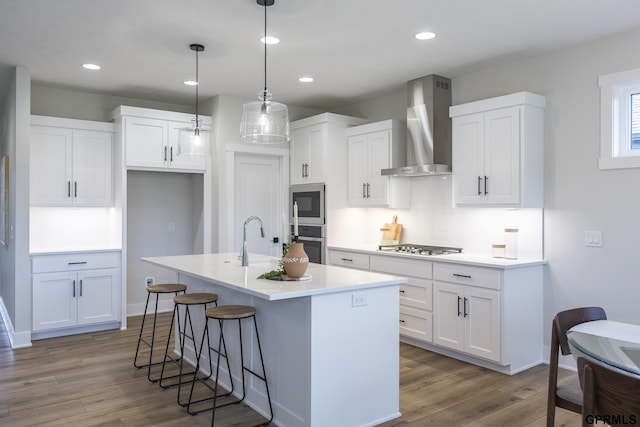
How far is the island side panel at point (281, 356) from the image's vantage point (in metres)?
2.73

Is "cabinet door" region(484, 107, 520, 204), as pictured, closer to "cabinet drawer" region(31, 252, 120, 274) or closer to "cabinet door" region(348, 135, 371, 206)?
"cabinet door" region(348, 135, 371, 206)

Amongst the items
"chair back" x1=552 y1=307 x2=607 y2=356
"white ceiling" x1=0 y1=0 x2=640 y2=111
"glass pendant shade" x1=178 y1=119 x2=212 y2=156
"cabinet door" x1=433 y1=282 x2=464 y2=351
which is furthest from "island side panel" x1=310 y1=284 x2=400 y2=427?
"white ceiling" x1=0 y1=0 x2=640 y2=111

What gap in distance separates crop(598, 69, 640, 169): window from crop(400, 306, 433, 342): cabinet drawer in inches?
75.5

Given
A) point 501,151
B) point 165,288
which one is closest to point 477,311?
point 501,151

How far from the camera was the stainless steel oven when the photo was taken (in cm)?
557

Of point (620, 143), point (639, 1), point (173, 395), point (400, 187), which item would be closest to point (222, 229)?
point (400, 187)

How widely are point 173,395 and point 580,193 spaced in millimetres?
3488

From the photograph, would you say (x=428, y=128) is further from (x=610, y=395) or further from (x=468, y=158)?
(x=610, y=395)

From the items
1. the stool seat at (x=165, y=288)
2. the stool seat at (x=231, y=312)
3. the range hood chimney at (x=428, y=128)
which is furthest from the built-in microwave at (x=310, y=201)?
the stool seat at (x=231, y=312)

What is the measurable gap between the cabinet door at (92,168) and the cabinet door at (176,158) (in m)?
0.65

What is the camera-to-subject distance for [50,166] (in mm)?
5043

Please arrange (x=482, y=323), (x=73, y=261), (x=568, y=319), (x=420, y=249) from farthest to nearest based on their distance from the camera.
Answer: (x=73, y=261), (x=420, y=249), (x=482, y=323), (x=568, y=319)

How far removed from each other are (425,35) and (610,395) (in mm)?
2936

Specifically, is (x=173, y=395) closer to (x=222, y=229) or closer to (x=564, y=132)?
(x=222, y=229)
